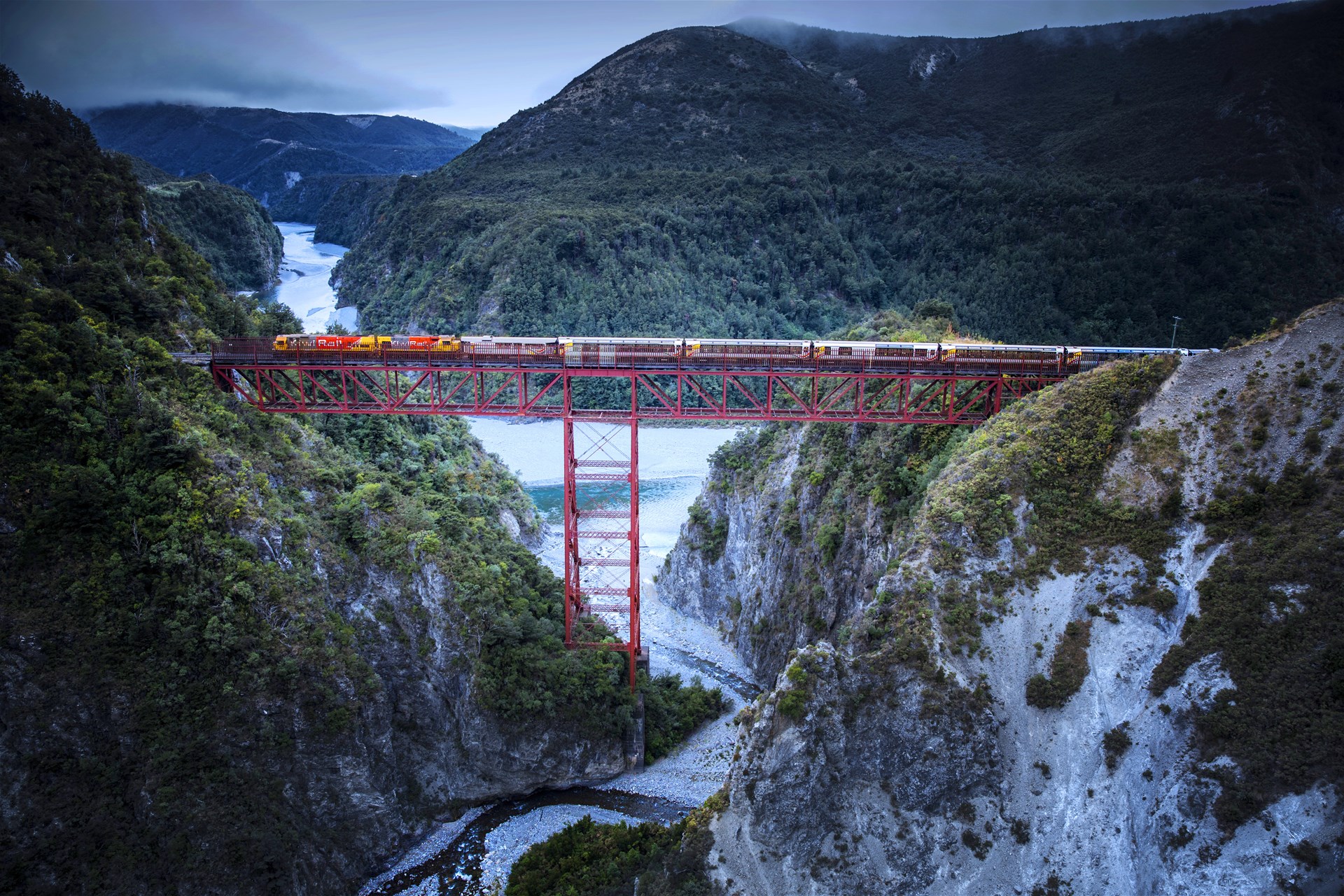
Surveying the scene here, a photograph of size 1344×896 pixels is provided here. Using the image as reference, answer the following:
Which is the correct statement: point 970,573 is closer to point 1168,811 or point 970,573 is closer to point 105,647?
point 1168,811

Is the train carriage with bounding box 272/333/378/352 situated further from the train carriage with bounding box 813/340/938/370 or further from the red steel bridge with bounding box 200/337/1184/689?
the train carriage with bounding box 813/340/938/370

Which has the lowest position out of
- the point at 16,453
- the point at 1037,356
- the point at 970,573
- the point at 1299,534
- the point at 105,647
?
the point at 105,647

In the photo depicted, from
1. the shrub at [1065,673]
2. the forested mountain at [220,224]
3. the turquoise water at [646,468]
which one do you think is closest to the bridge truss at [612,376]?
the shrub at [1065,673]

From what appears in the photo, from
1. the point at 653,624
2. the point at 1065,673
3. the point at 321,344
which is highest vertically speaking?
the point at 321,344

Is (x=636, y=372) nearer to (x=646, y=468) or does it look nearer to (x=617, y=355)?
(x=617, y=355)

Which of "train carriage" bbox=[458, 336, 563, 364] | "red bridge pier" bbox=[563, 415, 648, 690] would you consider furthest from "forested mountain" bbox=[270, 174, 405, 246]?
"train carriage" bbox=[458, 336, 563, 364]

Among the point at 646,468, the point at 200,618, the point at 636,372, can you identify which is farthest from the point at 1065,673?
the point at 646,468

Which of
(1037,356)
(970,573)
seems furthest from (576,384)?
(970,573)
